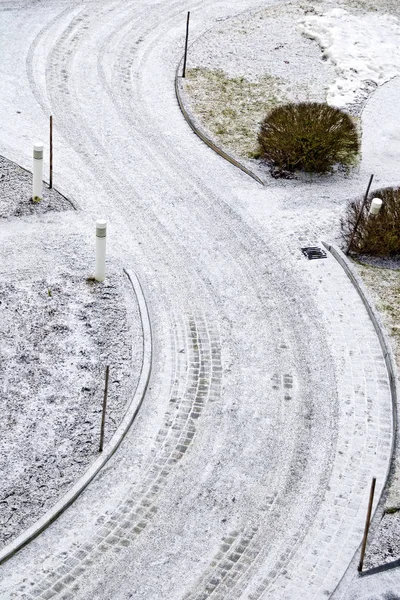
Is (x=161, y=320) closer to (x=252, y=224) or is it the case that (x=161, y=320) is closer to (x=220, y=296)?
(x=220, y=296)

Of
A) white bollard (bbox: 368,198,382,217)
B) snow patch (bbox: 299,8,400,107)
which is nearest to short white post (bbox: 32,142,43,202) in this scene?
white bollard (bbox: 368,198,382,217)

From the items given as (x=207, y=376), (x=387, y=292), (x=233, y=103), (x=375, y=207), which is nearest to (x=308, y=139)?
(x=375, y=207)

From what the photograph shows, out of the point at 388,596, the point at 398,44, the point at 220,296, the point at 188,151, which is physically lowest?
the point at 388,596

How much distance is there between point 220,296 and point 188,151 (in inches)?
185

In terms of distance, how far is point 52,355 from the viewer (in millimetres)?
11273

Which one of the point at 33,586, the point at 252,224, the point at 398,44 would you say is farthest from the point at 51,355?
the point at 398,44

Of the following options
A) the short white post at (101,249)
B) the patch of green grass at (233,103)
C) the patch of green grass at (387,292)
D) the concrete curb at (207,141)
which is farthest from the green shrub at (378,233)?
the short white post at (101,249)

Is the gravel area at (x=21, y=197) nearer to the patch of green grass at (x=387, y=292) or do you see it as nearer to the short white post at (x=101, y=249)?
the short white post at (x=101, y=249)

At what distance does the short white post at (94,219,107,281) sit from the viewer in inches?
485

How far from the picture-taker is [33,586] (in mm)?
8492

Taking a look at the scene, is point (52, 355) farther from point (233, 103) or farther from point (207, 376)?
point (233, 103)

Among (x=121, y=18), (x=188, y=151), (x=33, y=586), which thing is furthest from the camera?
(x=121, y=18)

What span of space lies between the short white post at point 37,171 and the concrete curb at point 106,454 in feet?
9.24

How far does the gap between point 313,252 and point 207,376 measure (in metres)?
3.72
